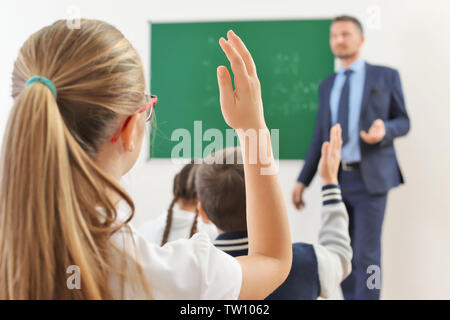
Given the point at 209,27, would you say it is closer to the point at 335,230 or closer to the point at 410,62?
the point at 410,62

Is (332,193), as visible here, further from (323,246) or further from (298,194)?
(298,194)

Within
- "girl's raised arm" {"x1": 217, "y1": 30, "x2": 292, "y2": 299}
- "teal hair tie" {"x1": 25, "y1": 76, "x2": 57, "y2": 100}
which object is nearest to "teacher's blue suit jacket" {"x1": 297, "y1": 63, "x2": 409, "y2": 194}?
"girl's raised arm" {"x1": 217, "y1": 30, "x2": 292, "y2": 299}

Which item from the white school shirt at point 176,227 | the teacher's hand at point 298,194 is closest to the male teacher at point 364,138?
the teacher's hand at point 298,194

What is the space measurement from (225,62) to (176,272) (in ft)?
8.92

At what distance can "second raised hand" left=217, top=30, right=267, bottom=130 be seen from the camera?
2.03 feet

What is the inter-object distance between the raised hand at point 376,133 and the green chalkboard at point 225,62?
0.66 m

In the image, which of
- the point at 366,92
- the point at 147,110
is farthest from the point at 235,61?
the point at 366,92

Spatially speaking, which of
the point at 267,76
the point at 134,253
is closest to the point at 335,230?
the point at 134,253

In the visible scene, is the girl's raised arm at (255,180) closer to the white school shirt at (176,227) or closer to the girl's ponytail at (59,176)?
the girl's ponytail at (59,176)

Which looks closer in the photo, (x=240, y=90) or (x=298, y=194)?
(x=240, y=90)

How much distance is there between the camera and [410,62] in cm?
286

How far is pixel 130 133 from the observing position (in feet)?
2.10

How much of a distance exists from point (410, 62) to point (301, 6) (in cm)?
83

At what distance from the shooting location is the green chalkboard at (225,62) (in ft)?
9.89
